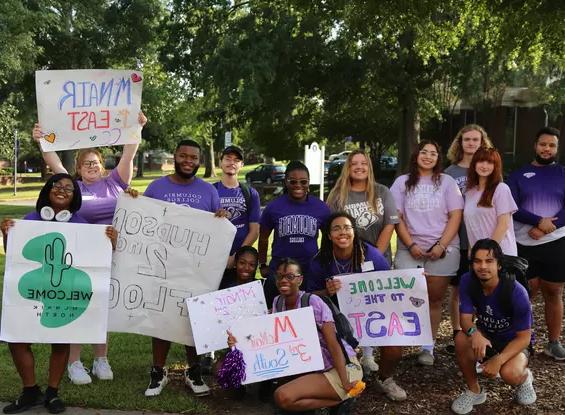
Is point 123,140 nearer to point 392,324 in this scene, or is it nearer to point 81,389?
point 81,389

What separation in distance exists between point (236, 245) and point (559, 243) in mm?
2779

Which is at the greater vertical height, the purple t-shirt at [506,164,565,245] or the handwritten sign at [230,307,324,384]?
the purple t-shirt at [506,164,565,245]

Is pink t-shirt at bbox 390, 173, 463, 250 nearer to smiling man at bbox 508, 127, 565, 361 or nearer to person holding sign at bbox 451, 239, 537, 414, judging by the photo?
person holding sign at bbox 451, 239, 537, 414

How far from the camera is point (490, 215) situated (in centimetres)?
488

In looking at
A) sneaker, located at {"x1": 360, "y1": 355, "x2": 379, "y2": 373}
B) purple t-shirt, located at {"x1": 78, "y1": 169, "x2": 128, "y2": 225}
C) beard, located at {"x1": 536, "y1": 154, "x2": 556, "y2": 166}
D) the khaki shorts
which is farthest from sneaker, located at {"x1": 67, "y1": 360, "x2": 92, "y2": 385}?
beard, located at {"x1": 536, "y1": 154, "x2": 556, "y2": 166}

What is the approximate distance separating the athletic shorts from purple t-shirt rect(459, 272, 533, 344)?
0.51 metres

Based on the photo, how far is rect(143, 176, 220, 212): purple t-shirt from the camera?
4828mm

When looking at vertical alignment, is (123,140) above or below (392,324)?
above

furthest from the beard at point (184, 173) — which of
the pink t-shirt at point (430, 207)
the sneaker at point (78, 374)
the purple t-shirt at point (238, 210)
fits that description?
the sneaker at point (78, 374)

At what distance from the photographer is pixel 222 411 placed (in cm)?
443

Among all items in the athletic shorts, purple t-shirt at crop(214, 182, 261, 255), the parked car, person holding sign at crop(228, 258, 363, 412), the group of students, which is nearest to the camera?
person holding sign at crop(228, 258, 363, 412)

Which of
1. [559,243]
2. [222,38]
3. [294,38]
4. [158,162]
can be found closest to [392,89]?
[294,38]

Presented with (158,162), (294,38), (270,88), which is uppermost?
(294,38)

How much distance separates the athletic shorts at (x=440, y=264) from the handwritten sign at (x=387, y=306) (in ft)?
1.55
